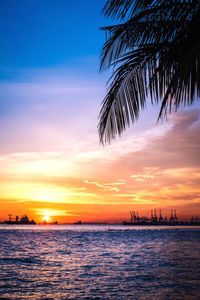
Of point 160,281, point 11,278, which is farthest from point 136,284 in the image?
point 11,278

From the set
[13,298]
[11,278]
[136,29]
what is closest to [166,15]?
[136,29]

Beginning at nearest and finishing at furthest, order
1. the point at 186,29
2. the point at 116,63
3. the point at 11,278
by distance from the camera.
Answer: the point at 186,29 → the point at 116,63 → the point at 11,278

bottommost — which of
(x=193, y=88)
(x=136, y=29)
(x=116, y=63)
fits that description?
(x=193, y=88)

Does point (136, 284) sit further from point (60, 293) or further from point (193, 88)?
point (193, 88)

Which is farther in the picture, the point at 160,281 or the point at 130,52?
the point at 160,281

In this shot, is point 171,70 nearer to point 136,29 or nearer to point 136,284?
point 136,29

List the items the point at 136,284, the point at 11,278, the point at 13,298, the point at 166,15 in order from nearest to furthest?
1. the point at 166,15
2. the point at 13,298
3. the point at 136,284
4. the point at 11,278

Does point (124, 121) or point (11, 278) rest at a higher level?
point (124, 121)

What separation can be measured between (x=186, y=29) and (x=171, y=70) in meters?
0.34

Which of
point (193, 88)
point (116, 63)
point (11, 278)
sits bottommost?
point (11, 278)

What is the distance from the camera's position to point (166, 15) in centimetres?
282

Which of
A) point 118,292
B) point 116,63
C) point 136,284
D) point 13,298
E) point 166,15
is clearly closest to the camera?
point 166,15

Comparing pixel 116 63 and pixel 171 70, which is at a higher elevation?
pixel 116 63

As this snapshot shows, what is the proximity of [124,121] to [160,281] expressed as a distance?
1104 cm
